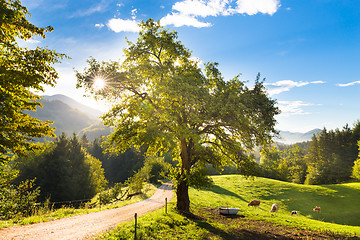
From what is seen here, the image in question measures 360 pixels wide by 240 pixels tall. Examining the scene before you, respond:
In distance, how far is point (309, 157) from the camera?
81250 mm

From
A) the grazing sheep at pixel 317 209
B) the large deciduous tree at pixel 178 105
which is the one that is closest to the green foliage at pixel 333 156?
the grazing sheep at pixel 317 209

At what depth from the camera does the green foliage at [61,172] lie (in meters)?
46.4

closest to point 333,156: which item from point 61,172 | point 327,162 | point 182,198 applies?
point 327,162

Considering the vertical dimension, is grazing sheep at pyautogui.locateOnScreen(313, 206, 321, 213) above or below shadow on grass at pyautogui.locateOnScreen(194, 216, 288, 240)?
below

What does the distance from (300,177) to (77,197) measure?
8152cm

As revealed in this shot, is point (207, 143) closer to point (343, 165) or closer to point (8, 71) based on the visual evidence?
point (8, 71)

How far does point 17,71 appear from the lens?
10.2 meters

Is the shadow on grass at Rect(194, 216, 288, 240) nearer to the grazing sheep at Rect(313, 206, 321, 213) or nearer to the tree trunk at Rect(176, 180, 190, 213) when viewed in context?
the tree trunk at Rect(176, 180, 190, 213)

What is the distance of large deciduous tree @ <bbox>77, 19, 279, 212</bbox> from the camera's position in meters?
13.9

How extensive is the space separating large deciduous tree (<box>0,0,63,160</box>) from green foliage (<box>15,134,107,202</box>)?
40841mm

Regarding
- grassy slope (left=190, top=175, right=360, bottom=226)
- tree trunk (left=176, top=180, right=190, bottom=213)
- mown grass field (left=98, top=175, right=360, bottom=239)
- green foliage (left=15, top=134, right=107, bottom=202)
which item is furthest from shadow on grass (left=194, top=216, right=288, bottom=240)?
green foliage (left=15, top=134, right=107, bottom=202)

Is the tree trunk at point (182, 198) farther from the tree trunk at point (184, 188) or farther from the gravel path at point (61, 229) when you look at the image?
the gravel path at point (61, 229)

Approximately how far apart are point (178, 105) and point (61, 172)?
153 ft

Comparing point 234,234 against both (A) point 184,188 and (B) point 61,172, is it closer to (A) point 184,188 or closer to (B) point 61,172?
(A) point 184,188
